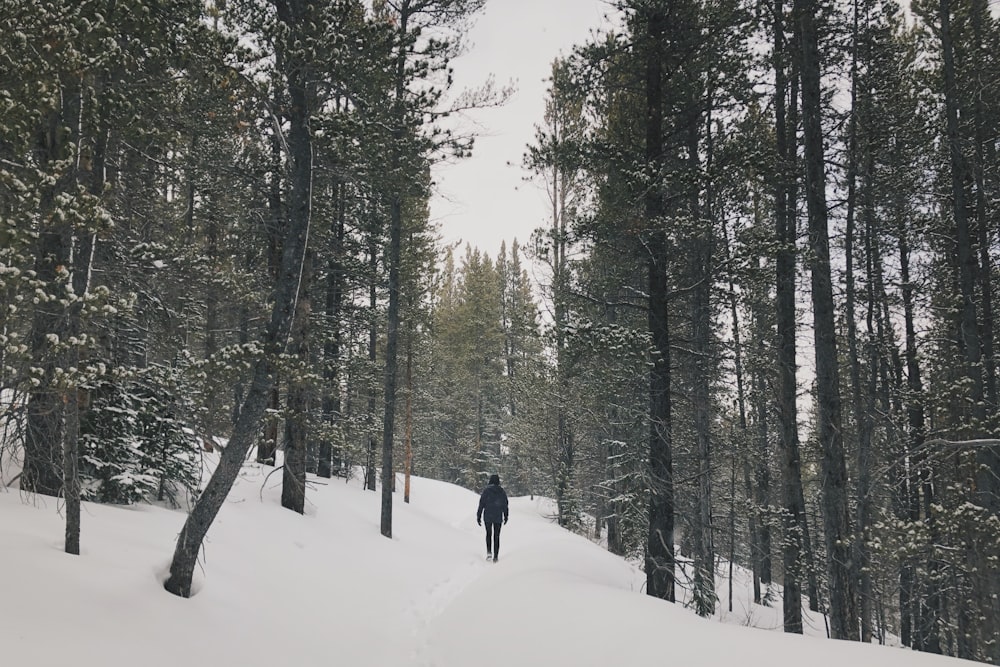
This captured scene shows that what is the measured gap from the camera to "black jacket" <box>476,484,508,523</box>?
41.7 feet

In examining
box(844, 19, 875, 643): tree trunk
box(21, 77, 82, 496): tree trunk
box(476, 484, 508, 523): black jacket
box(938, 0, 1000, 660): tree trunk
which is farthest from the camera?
box(476, 484, 508, 523): black jacket

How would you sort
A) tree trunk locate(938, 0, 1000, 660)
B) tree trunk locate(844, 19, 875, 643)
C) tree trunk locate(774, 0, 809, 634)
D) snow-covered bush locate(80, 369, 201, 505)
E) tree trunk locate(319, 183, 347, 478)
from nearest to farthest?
snow-covered bush locate(80, 369, 201, 505) < tree trunk locate(774, 0, 809, 634) < tree trunk locate(844, 19, 875, 643) < tree trunk locate(938, 0, 1000, 660) < tree trunk locate(319, 183, 347, 478)

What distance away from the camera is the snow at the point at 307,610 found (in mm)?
4125

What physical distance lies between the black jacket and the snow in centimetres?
193

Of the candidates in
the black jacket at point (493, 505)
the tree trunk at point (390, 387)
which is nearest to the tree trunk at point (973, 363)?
the black jacket at point (493, 505)

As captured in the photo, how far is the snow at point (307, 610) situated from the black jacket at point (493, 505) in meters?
1.93

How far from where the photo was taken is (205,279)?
9.73 metres

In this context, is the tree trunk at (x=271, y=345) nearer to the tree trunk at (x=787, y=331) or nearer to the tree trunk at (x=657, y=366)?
the tree trunk at (x=657, y=366)

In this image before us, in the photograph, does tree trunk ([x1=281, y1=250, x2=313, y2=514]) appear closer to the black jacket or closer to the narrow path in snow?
the narrow path in snow

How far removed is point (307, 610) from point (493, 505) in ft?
21.1

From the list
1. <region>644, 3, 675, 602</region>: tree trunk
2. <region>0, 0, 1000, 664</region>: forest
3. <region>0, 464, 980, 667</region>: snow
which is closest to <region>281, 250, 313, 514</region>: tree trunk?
<region>0, 0, 1000, 664</region>: forest

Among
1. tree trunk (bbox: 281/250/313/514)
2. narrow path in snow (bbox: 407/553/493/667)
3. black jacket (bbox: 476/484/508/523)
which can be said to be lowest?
narrow path in snow (bbox: 407/553/493/667)

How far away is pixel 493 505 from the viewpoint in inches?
504

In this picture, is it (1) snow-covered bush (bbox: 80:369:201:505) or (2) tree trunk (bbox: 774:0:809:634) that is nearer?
(1) snow-covered bush (bbox: 80:369:201:505)
